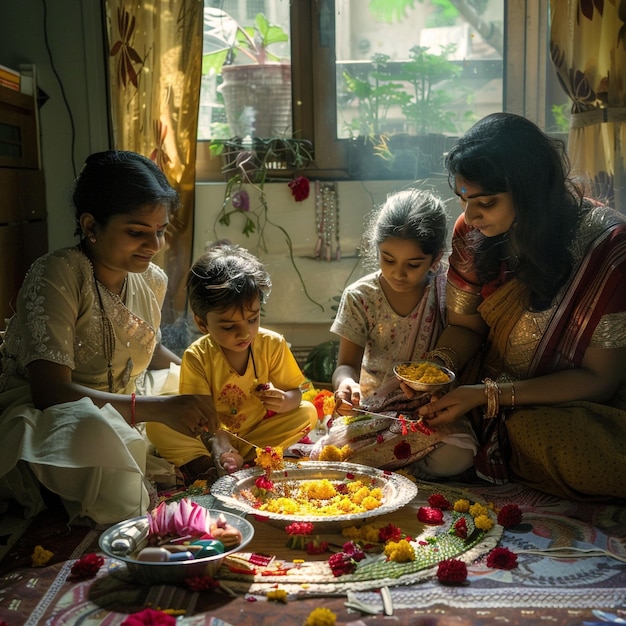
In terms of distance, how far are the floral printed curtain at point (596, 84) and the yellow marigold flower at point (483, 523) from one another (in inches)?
58.3

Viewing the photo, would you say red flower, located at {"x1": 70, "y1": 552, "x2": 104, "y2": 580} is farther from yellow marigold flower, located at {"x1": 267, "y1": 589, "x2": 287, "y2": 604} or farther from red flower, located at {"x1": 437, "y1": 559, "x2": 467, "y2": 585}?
red flower, located at {"x1": 437, "y1": 559, "x2": 467, "y2": 585}

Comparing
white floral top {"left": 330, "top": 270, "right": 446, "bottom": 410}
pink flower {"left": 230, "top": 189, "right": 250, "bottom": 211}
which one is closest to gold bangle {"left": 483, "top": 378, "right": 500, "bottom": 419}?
white floral top {"left": 330, "top": 270, "right": 446, "bottom": 410}

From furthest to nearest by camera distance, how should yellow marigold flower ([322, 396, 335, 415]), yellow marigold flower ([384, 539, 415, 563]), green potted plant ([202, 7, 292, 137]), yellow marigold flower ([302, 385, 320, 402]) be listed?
1. green potted plant ([202, 7, 292, 137])
2. yellow marigold flower ([302, 385, 320, 402])
3. yellow marigold flower ([322, 396, 335, 415])
4. yellow marigold flower ([384, 539, 415, 563])

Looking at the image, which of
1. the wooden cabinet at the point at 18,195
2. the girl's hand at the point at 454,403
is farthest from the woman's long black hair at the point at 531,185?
the wooden cabinet at the point at 18,195

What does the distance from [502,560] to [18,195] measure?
8.85 feet

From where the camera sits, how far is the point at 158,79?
12.1 feet

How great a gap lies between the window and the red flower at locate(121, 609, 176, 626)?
2764 millimetres

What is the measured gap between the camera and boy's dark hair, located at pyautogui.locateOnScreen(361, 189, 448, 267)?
2584 millimetres

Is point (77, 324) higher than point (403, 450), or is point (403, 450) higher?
point (77, 324)

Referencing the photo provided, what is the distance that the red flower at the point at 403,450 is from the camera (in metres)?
2.52

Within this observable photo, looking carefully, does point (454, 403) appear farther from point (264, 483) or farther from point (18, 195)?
point (18, 195)

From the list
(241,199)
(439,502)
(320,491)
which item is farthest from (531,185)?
(241,199)

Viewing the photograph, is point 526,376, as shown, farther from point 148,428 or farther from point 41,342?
point 41,342

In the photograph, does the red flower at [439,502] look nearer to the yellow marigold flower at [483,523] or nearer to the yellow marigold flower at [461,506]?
the yellow marigold flower at [461,506]
